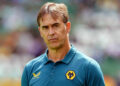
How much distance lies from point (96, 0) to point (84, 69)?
586 centimetres

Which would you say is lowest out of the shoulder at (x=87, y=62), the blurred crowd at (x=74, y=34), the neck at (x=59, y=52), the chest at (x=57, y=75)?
the blurred crowd at (x=74, y=34)

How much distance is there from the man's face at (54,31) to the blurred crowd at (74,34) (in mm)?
4622

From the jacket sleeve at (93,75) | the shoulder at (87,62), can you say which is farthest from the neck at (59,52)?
the jacket sleeve at (93,75)

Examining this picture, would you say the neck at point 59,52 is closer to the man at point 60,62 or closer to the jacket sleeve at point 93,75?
the man at point 60,62

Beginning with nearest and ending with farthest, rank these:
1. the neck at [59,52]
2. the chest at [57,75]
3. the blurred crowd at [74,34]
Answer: the chest at [57,75]
the neck at [59,52]
the blurred crowd at [74,34]

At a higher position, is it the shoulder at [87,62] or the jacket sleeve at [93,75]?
the shoulder at [87,62]

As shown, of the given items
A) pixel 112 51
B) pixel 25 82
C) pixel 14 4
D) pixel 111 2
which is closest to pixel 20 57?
pixel 14 4

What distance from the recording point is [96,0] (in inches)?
336

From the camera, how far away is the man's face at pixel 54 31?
9.48 ft

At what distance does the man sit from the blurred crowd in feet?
14.8

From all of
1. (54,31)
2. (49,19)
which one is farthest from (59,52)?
(49,19)

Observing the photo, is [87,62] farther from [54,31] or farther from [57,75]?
[54,31]

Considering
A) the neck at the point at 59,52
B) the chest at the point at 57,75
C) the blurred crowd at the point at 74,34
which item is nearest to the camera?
the chest at the point at 57,75

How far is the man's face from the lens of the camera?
9.48ft
